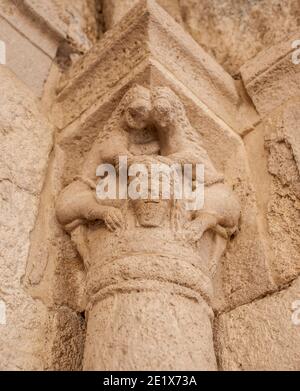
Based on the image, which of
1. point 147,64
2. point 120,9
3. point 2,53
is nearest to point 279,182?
point 147,64

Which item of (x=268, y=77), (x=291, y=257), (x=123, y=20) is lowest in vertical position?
(x=291, y=257)

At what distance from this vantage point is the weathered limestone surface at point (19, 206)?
127 centimetres

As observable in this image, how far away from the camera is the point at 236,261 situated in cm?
150

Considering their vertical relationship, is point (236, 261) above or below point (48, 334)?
above

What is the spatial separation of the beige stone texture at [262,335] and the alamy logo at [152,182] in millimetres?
346

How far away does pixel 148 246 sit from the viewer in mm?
1255

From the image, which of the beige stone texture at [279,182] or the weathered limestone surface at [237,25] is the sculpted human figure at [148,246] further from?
the weathered limestone surface at [237,25]

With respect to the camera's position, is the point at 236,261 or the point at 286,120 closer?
the point at 236,261

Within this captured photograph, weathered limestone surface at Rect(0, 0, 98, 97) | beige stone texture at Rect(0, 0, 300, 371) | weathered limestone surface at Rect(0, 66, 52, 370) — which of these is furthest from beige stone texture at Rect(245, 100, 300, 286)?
weathered limestone surface at Rect(0, 0, 98, 97)

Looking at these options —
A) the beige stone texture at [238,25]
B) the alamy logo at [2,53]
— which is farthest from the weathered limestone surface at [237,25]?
the alamy logo at [2,53]

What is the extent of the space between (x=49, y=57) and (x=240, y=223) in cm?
104

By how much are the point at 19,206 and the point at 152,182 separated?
44cm
